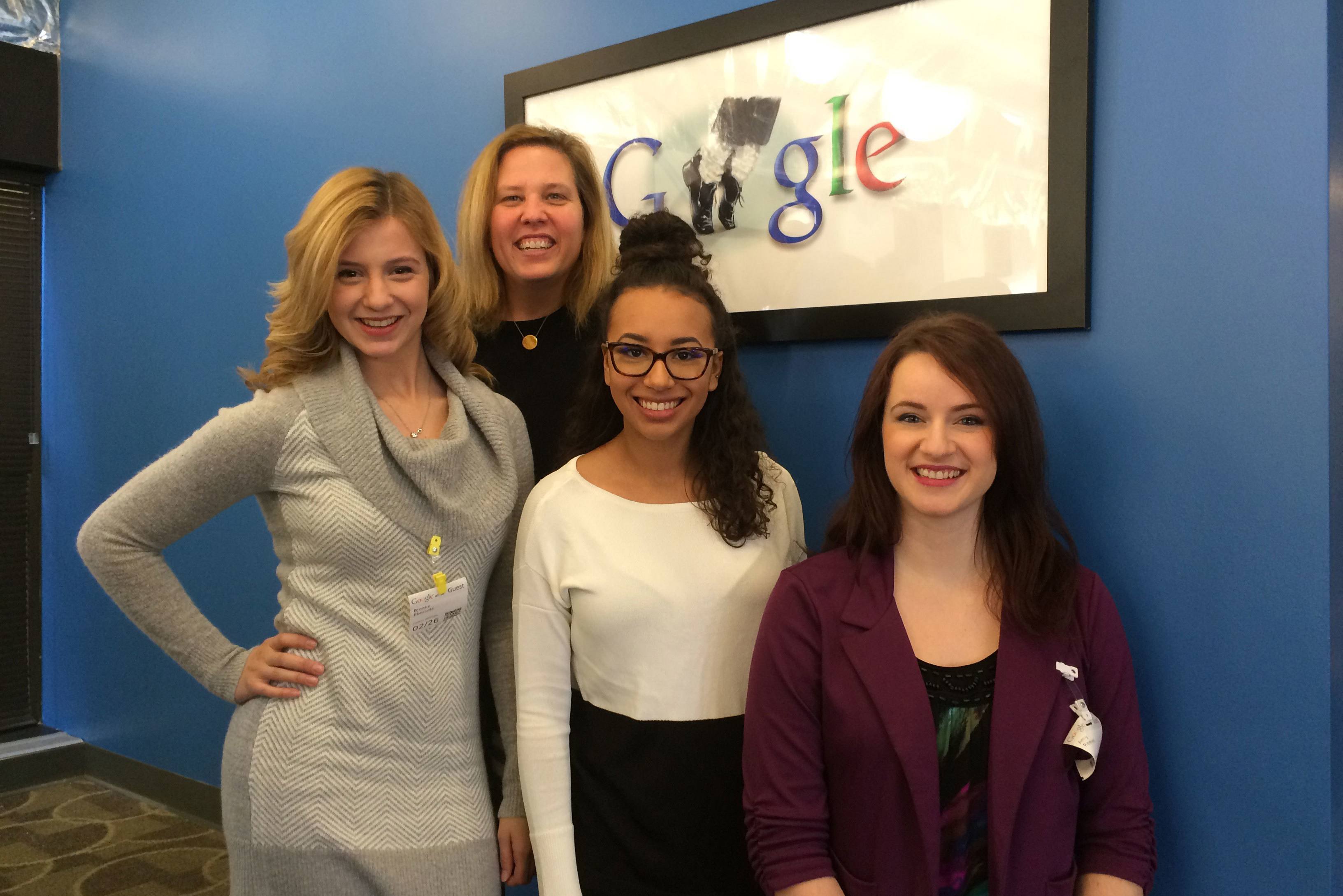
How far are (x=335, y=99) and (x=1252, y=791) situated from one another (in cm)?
276

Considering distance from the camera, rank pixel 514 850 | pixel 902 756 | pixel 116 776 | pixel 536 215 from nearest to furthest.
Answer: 1. pixel 902 756
2. pixel 514 850
3. pixel 536 215
4. pixel 116 776

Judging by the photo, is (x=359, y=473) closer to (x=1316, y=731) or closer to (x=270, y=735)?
(x=270, y=735)

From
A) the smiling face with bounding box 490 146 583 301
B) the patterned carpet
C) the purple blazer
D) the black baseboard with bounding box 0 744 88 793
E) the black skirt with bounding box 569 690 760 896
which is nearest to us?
the purple blazer

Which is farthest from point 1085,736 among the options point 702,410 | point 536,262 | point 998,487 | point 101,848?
point 101,848

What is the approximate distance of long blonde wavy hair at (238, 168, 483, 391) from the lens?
156 centimetres

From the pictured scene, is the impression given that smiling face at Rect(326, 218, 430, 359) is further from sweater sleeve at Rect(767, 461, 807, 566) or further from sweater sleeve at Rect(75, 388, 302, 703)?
sweater sleeve at Rect(767, 461, 807, 566)

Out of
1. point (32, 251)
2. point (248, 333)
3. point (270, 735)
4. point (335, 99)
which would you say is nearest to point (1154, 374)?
point (270, 735)

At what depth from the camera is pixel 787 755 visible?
4.59 ft

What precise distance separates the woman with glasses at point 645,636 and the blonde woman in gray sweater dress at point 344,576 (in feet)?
0.49

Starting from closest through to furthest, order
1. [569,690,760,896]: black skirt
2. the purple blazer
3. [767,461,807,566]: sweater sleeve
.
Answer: the purple blazer
[569,690,760,896]: black skirt
[767,461,807,566]: sweater sleeve

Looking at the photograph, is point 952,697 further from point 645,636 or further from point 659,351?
point 659,351

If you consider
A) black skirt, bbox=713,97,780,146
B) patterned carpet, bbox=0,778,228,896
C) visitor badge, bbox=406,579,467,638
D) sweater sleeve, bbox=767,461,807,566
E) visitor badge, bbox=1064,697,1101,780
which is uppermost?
black skirt, bbox=713,97,780,146

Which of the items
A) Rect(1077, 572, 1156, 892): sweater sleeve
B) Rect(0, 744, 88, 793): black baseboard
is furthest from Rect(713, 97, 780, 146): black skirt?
Rect(0, 744, 88, 793): black baseboard

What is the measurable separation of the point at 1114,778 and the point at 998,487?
1.43 feet
